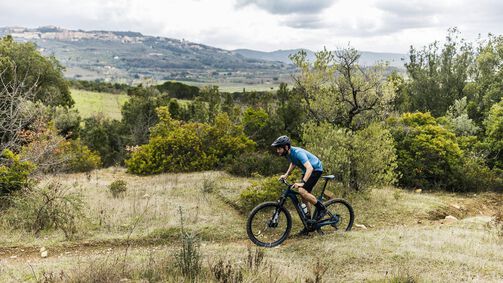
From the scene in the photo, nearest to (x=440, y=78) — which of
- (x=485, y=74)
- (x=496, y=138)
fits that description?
(x=485, y=74)

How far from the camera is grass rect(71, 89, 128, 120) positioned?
42.0 meters

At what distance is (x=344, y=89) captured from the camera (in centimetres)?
1573

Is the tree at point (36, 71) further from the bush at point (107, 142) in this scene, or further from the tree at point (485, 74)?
the tree at point (485, 74)

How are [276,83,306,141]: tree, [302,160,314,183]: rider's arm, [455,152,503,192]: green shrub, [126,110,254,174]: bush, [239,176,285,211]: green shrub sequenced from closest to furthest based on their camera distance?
[302,160,314,183]: rider's arm, [239,176,285,211]: green shrub, [455,152,503,192]: green shrub, [126,110,254,174]: bush, [276,83,306,141]: tree

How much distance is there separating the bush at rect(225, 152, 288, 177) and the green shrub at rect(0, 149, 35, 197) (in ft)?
30.6

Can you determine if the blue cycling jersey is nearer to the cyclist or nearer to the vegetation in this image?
the cyclist

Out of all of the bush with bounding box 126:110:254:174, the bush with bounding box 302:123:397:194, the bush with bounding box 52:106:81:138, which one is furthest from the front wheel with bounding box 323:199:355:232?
the bush with bounding box 52:106:81:138

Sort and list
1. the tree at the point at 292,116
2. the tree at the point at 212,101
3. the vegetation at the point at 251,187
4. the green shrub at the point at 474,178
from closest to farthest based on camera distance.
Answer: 1. the vegetation at the point at 251,187
2. the green shrub at the point at 474,178
3. the tree at the point at 292,116
4. the tree at the point at 212,101

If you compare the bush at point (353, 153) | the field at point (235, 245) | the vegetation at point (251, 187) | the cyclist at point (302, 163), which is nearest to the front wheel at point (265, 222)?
the field at point (235, 245)

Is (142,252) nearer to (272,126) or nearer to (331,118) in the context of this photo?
(331,118)

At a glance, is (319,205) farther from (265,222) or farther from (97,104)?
(97,104)

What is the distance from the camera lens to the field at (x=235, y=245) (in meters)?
6.39

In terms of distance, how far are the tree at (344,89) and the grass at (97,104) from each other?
28.3m

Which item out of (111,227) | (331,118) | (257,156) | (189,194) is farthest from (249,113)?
(111,227)
